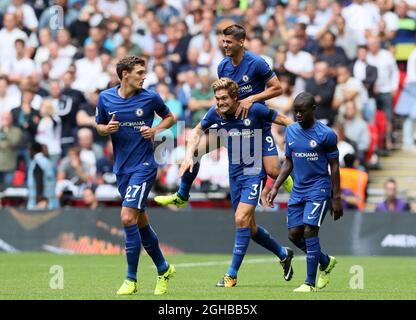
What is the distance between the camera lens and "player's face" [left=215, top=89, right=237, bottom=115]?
14.4m

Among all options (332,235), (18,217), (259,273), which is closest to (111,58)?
(18,217)

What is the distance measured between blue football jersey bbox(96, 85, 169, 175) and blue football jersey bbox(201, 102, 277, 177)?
4.10 feet

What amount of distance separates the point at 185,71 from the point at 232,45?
1066 cm

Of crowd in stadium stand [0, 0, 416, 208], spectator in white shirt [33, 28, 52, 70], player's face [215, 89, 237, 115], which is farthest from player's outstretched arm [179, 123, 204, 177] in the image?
spectator in white shirt [33, 28, 52, 70]

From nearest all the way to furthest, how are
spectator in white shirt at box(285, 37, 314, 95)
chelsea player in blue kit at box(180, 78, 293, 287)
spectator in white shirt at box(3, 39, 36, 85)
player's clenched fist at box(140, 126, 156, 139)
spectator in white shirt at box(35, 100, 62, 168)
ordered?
1. player's clenched fist at box(140, 126, 156, 139)
2. chelsea player in blue kit at box(180, 78, 293, 287)
3. spectator in white shirt at box(35, 100, 62, 168)
4. spectator in white shirt at box(285, 37, 314, 95)
5. spectator in white shirt at box(3, 39, 36, 85)

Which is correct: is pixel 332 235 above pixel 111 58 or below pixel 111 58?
below

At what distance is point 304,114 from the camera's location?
13781mm

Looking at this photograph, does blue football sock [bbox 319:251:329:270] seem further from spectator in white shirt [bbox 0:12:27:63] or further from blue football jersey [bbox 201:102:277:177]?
spectator in white shirt [bbox 0:12:27:63]

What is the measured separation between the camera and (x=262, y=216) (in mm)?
21953

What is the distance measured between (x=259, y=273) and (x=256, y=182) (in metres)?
2.92

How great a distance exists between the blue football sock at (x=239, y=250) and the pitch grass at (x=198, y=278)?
22cm

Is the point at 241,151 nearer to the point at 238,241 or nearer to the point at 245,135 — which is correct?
the point at 245,135

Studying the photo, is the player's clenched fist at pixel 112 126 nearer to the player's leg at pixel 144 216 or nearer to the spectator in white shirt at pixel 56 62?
the player's leg at pixel 144 216
